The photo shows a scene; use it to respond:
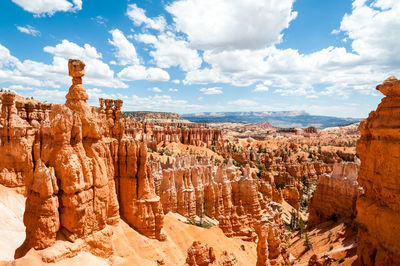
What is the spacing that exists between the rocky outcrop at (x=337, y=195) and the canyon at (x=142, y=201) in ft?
0.35

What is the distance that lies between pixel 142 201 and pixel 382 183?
12654mm

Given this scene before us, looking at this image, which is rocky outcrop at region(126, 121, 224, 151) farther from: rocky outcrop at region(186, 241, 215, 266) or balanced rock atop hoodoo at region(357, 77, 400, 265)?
balanced rock atop hoodoo at region(357, 77, 400, 265)

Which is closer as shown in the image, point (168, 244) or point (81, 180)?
point (81, 180)

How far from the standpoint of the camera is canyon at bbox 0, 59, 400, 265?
10.4m

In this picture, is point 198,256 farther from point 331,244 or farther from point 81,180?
point 331,244

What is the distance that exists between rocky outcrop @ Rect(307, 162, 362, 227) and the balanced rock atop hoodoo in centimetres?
1551

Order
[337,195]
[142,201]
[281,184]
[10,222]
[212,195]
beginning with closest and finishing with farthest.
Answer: [142,201], [10,222], [337,195], [212,195], [281,184]

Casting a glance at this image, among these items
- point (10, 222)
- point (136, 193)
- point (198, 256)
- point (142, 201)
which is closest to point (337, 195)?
point (198, 256)

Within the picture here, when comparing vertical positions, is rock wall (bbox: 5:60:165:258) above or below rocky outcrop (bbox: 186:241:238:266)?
above

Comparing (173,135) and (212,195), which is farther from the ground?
(173,135)

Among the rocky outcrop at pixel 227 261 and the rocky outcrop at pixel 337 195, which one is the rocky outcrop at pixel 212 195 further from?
the rocky outcrop at pixel 227 261

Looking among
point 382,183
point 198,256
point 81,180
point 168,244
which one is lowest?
point 168,244

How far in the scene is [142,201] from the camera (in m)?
17.2

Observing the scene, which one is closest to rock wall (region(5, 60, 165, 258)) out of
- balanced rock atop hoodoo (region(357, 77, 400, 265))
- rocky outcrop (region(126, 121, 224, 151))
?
balanced rock atop hoodoo (region(357, 77, 400, 265))
